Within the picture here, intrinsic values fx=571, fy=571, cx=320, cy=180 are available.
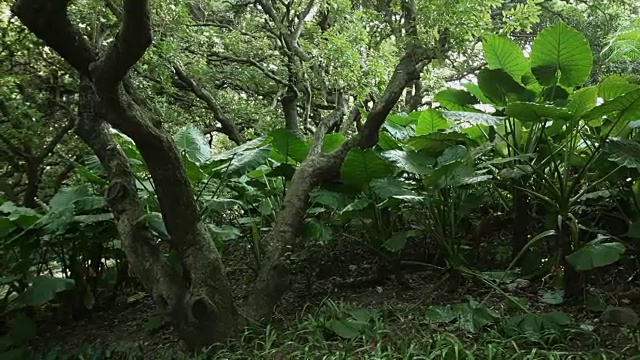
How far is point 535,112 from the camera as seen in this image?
9.00ft

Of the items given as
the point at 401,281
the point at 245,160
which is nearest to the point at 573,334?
the point at 401,281

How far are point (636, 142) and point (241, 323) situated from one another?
87.9 inches

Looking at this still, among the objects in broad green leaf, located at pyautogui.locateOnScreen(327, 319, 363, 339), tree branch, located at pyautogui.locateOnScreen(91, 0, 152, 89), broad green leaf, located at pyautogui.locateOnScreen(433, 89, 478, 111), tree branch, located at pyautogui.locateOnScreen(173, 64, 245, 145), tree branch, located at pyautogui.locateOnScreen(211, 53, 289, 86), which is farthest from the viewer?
tree branch, located at pyautogui.locateOnScreen(211, 53, 289, 86)

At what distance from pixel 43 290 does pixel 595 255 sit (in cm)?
324

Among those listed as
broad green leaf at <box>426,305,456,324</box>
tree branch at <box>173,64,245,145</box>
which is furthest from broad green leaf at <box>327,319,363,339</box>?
tree branch at <box>173,64,245,145</box>

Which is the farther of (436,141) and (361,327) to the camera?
(436,141)

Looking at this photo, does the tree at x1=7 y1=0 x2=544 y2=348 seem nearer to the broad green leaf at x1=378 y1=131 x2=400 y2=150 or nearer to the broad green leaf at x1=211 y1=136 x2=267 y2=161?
the broad green leaf at x1=378 y1=131 x2=400 y2=150

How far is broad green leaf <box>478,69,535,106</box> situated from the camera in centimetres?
325

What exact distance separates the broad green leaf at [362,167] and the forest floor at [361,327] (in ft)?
2.43

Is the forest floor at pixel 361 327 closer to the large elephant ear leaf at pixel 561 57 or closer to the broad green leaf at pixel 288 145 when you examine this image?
the broad green leaf at pixel 288 145

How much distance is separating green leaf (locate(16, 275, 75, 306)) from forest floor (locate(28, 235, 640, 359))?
1.27 ft

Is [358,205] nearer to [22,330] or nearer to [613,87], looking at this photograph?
[613,87]

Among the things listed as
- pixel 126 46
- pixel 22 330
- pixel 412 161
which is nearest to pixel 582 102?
pixel 412 161

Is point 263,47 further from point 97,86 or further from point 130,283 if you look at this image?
point 97,86
